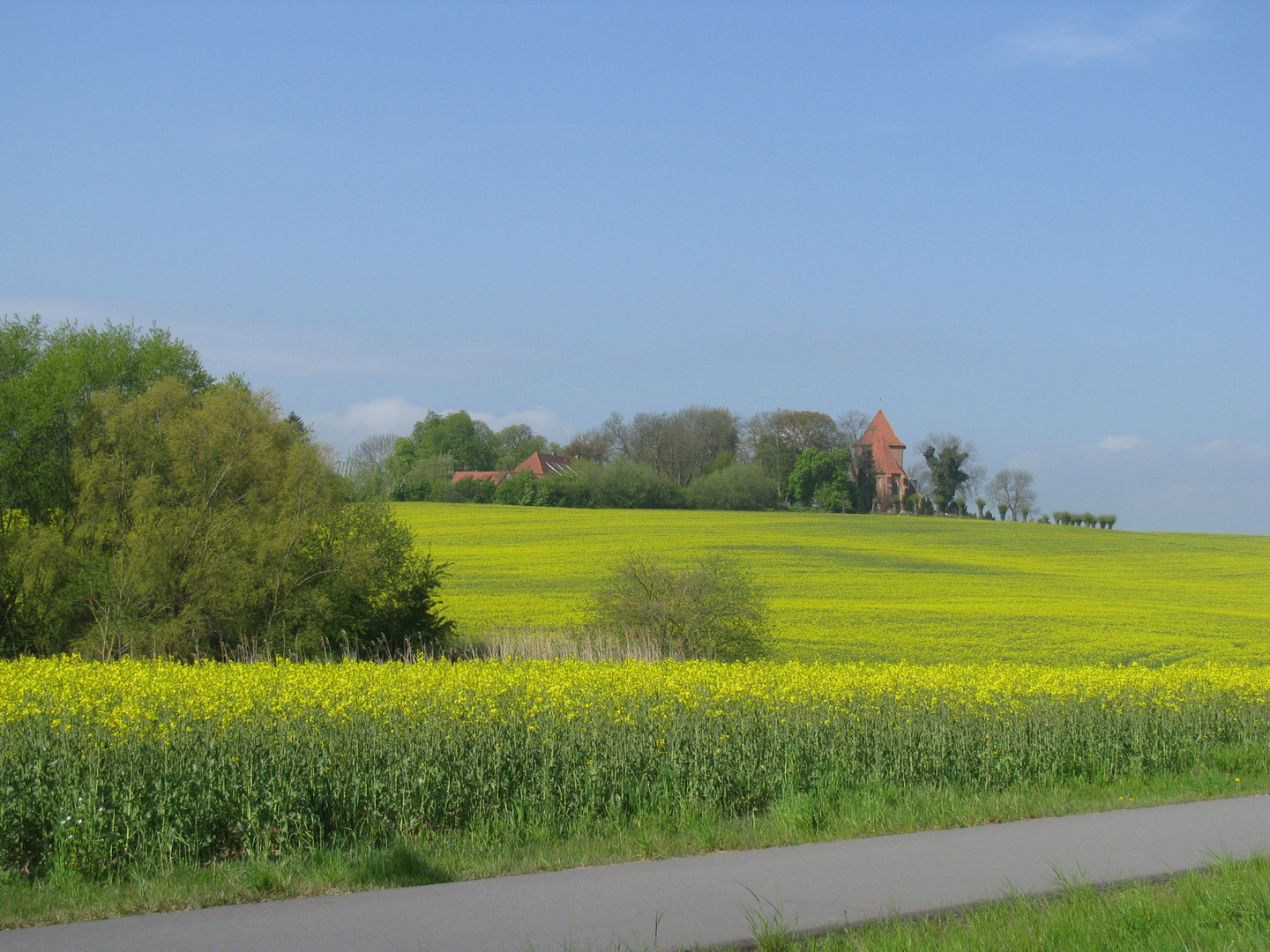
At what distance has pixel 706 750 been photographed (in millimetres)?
8711

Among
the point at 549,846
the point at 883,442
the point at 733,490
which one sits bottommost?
the point at 549,846

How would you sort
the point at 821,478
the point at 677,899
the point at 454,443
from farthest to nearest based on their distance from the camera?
the point at 454,443 → the point at 821,478 → the point at 677,899

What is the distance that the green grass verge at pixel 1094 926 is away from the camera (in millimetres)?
4660

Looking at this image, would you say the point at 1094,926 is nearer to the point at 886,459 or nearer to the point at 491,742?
the point at 491,742

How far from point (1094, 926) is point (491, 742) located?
4787mm

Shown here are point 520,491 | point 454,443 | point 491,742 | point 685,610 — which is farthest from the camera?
point 454,443

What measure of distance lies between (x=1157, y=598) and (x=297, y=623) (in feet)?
115

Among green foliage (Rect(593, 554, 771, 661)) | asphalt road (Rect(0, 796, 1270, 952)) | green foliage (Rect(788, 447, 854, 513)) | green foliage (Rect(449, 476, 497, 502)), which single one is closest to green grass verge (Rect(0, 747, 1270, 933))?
asphalt road (Rect(0, 796, 1270, 952))

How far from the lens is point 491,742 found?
27.0 feet

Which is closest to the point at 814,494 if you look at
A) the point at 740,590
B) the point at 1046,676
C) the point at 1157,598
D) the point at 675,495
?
the point at 675,495

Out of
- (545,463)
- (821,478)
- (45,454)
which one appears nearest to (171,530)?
(45,454)

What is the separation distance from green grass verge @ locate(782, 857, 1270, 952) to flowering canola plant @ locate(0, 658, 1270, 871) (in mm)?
3197

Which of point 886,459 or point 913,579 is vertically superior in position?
point 886,459

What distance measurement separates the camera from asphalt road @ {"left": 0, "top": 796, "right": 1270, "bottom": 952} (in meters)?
4.74
